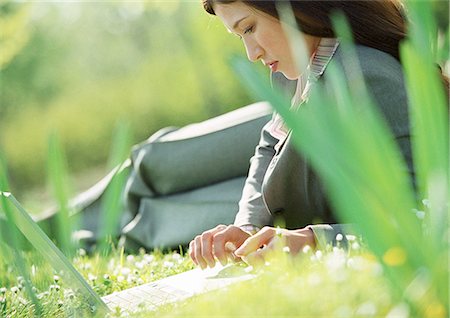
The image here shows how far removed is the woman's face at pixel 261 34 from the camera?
2.32 meters

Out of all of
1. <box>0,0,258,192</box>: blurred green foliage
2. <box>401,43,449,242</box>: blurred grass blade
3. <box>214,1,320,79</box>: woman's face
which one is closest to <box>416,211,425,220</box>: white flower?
<box>401,43,449,242</box>: blurred grass blade

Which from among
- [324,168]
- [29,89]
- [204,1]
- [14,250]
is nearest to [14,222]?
[14,250]

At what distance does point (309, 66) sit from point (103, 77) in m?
11.8

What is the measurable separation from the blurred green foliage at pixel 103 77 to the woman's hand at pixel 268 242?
9.84m

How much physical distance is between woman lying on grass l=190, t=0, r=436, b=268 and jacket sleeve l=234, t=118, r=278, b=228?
0.25 ft

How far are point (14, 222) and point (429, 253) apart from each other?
2.75 ft

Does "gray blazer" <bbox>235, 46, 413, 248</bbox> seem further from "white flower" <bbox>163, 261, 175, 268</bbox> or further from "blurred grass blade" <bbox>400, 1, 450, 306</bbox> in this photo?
"blurred grass blade" <bbox>400, 1, 450, 306</bbox>

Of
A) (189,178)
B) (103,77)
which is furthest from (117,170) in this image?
(103,77)

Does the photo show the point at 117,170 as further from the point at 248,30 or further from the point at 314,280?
the point at 248,30

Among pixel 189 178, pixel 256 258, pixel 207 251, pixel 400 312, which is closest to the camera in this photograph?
pixel 400 312

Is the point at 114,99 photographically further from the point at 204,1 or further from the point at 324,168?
the point at 324,168

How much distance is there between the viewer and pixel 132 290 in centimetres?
216

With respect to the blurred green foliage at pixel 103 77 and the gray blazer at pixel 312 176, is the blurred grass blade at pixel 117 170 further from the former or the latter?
the blurred green foliage at pixel 103 77

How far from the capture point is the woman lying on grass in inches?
86.0
